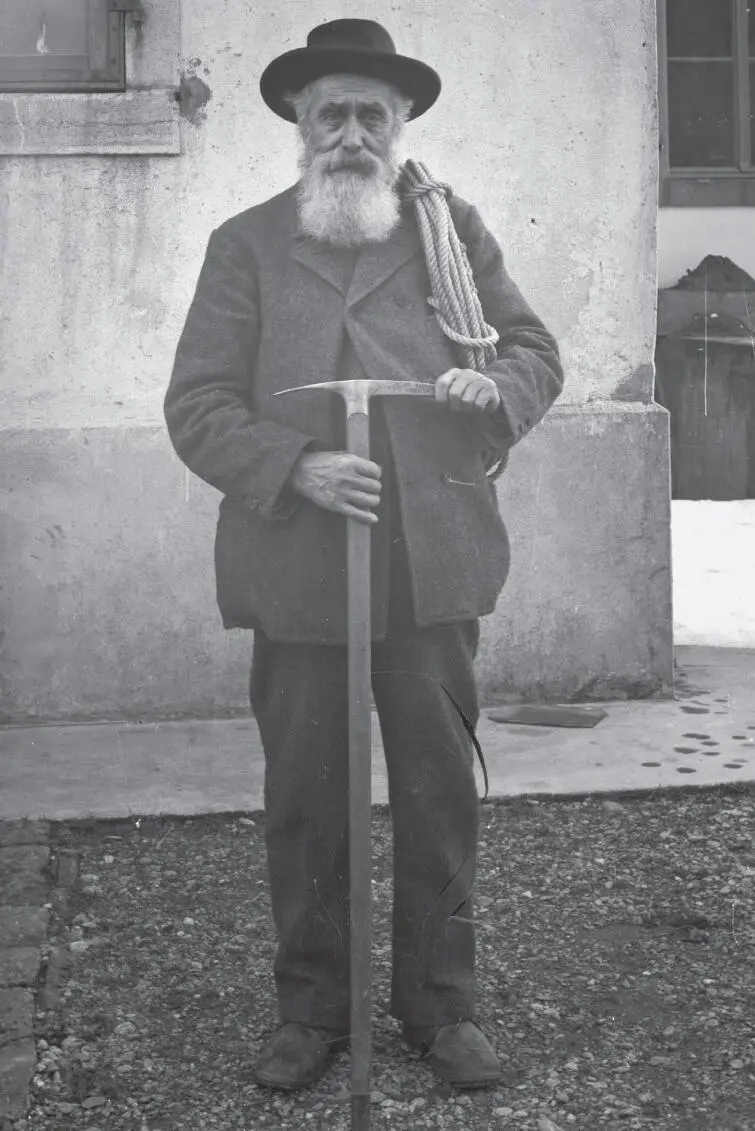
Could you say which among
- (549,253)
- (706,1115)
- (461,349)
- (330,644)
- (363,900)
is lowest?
(706,1115)

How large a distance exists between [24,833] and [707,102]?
9.28 m

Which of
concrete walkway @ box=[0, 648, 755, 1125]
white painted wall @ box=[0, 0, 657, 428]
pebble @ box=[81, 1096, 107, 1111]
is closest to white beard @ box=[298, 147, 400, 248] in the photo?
pebble @ box=[81, 1096, 107, 1111]

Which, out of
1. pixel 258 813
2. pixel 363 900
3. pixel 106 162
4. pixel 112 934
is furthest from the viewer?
pixel 106 162

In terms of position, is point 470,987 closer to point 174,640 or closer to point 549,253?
point 174,640

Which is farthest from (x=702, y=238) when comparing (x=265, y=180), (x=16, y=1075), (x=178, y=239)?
(x=16, y=1075)

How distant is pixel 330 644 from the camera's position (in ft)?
10.2

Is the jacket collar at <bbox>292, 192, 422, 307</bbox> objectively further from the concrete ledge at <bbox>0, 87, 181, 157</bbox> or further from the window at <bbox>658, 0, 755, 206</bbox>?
the window at <bbox>658, 0, 755, 206</bbox>

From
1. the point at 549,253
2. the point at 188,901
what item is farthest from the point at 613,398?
the point at 188,901

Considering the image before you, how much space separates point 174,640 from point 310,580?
121 inches

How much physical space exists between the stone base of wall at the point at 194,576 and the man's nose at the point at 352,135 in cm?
304

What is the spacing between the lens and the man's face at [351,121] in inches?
122

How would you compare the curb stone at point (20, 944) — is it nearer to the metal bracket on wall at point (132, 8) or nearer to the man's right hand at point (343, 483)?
the man's right hand at point (343, 483)

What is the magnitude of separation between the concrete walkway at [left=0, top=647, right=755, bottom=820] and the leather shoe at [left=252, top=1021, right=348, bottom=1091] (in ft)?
6.03

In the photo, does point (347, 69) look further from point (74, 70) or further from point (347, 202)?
point (74, 70)
